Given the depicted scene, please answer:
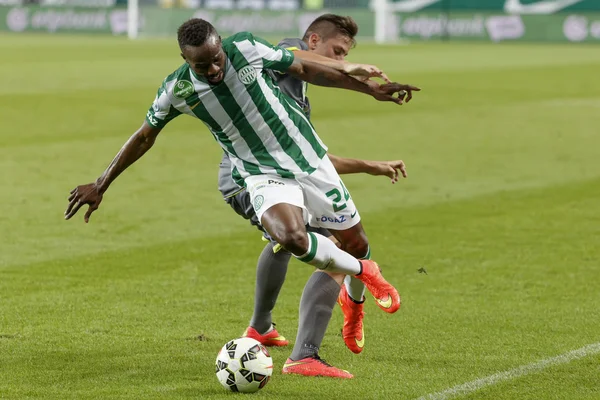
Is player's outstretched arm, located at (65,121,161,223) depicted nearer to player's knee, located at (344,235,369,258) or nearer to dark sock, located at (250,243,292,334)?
dark sock, located at (250,243,292,334)

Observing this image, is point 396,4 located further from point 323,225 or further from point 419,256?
point 323,225

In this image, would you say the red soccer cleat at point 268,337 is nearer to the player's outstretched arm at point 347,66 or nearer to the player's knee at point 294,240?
the player's knee at point 294,240

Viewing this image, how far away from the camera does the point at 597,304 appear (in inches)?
304

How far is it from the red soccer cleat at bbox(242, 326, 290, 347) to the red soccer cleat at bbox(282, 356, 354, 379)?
630 millimetres

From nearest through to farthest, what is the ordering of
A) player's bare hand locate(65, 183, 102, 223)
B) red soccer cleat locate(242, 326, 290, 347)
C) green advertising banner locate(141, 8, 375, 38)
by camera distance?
player's bare hand locate(65, 183, 102, 223) → red soccer cleat locate(242, 326, 290, 347) → green advertising banner locate(141, 8, 375, 38)

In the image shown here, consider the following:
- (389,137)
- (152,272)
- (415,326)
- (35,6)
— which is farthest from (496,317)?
(35,6)

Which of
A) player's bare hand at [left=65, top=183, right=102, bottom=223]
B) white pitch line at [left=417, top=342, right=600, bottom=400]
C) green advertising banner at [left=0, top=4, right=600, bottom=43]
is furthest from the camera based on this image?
green advertising banner at [left=0, top=4, right=600, bottom=43]

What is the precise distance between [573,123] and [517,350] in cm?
1284

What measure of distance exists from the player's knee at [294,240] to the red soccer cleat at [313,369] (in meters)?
0.62

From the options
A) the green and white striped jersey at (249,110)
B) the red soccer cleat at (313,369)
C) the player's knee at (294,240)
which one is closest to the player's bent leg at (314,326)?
the red soccer cleat at (313,369)

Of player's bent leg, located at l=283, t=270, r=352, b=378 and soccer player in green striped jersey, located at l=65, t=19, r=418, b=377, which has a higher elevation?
soccer player in green striped jersey, located at l=65, t=19, r=418, b=377

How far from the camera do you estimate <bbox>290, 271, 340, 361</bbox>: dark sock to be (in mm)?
6066

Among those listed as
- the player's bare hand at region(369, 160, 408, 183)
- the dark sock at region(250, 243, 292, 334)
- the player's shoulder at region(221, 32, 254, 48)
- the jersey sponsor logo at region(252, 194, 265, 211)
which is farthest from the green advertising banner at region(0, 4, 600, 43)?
the jersey sponsor logo at region(252, 194, 265, 211)

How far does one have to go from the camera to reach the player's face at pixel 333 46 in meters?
6.77
